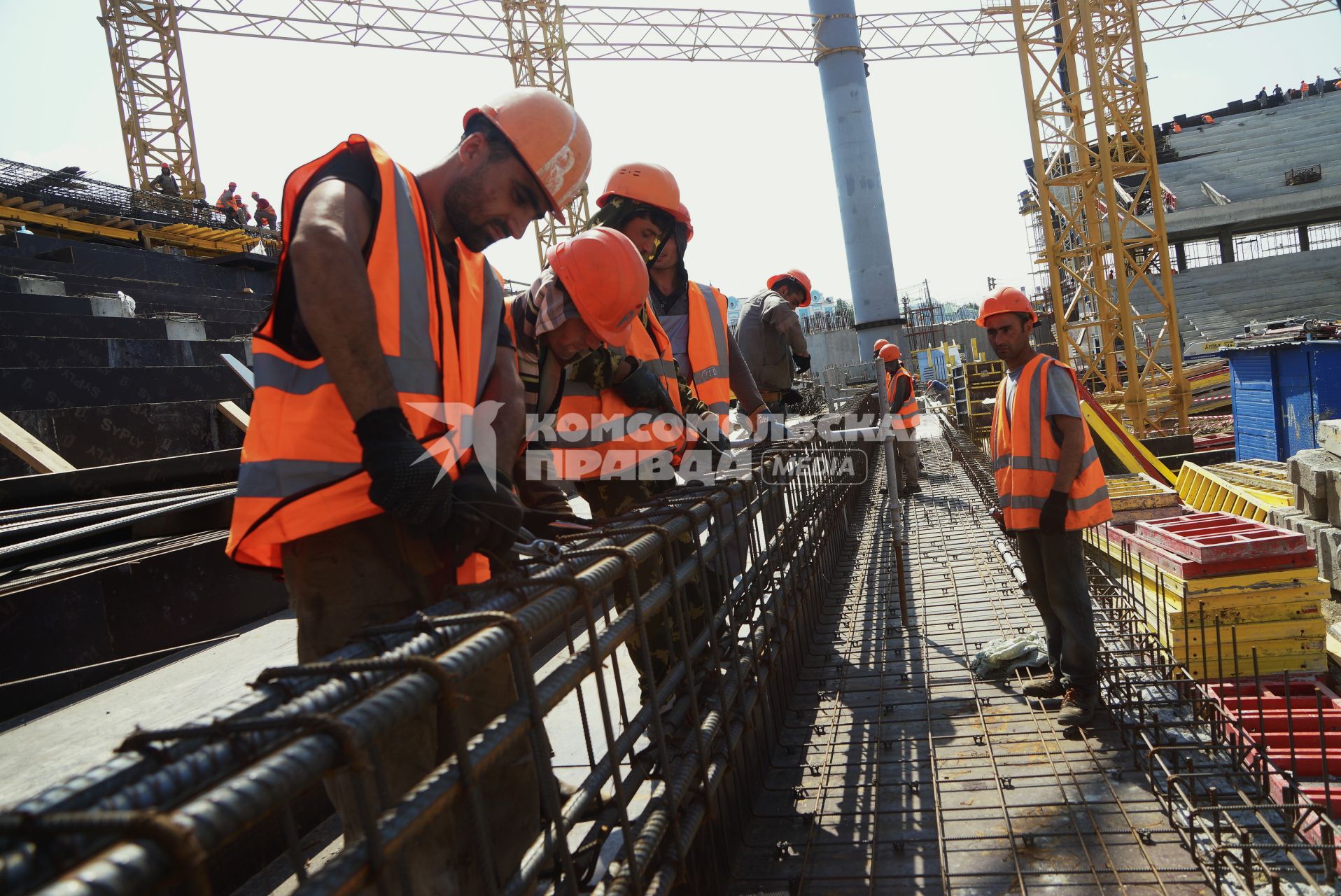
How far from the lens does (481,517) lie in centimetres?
175

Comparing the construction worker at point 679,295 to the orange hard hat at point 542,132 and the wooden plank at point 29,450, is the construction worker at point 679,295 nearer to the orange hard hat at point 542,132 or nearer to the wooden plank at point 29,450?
the orange hard hat at point 542,132

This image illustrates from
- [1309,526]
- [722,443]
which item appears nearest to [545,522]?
[722,443]

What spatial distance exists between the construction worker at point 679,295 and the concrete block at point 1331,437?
520 centimetres

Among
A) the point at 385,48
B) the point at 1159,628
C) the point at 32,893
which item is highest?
the point at 385,48

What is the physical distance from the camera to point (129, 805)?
82 centimetres

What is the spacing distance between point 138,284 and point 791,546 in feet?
46.7

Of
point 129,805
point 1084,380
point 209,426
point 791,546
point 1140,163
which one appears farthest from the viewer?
point 1084,380

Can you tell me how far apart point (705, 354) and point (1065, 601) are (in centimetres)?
197

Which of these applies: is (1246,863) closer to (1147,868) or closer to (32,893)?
(1147,868)

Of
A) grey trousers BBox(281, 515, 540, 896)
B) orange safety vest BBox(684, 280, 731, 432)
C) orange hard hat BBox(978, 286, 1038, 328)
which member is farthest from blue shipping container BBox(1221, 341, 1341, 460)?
grey trousers BBox(281, 515, 540, 896)

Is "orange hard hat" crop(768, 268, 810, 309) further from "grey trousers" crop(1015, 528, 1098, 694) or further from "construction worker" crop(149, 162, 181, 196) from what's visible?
"construction worker" crop(149, 162, 181, 196)

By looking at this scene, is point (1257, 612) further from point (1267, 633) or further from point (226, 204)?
point (226, 204)

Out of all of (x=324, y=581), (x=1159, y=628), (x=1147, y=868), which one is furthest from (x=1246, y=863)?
(x=1159, y=628)

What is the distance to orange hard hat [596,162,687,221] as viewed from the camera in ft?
12.4
